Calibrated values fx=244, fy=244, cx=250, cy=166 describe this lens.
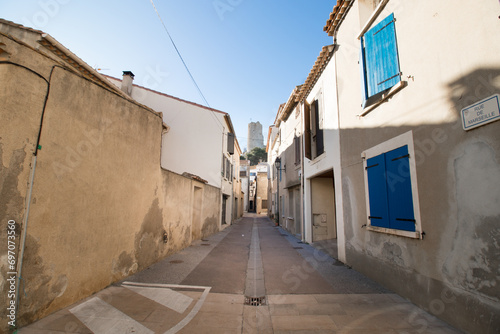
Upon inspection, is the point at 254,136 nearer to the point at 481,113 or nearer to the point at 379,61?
the point at 379,61

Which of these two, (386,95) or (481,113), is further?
(386,95)

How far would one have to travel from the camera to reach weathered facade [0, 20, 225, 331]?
2.83 meters

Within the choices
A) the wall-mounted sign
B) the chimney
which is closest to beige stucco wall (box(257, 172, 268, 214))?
the chimney

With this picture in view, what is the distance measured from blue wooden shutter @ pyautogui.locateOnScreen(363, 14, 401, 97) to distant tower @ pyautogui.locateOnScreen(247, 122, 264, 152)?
6915 cm

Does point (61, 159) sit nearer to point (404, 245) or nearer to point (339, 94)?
point (404, 245)

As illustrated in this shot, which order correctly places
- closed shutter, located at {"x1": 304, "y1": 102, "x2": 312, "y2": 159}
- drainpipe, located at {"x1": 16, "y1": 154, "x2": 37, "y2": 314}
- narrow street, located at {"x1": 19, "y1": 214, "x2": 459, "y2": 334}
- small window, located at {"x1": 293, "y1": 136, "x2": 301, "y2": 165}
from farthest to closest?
small window, located at {"x1": 293, "y1": 136, "x2": 301, "y2": 165}, closed shutter, located at {"x1": 304, "y1": 102, "x2": 312, "y2": 159}, narrow street, located at {"x1": 19, "y1": 214, "x2": 459, "y2": 334}, drainpipe, located at {"x1": 16, "y1": 154, "x2": 37, "y2": 314}

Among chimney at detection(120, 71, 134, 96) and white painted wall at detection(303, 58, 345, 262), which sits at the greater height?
chimney at detection(120, 71, 134, 96)

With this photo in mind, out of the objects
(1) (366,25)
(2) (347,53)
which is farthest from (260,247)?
(1) (366,25)

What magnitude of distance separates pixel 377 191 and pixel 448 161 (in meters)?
1.67

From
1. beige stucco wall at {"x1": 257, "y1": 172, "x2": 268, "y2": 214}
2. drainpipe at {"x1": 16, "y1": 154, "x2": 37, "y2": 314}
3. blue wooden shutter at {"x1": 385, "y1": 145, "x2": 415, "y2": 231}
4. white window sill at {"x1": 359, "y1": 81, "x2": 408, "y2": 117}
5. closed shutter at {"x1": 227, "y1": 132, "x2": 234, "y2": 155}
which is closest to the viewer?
drainpipe at {"x1": 16, "y1": 154, "x2": 37, "y2": 314}

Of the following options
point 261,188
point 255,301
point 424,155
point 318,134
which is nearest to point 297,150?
point 318,134

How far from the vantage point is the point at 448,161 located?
3.28m

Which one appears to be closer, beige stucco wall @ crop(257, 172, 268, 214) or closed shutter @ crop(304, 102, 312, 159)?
closed shutter @ crop(304, 102, 312, 159)

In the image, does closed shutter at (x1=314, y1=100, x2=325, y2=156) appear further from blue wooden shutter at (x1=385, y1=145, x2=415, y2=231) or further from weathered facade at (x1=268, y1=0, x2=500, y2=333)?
blue wooden shutter at (x1=385, y1=145, x2=415, y2=231)
